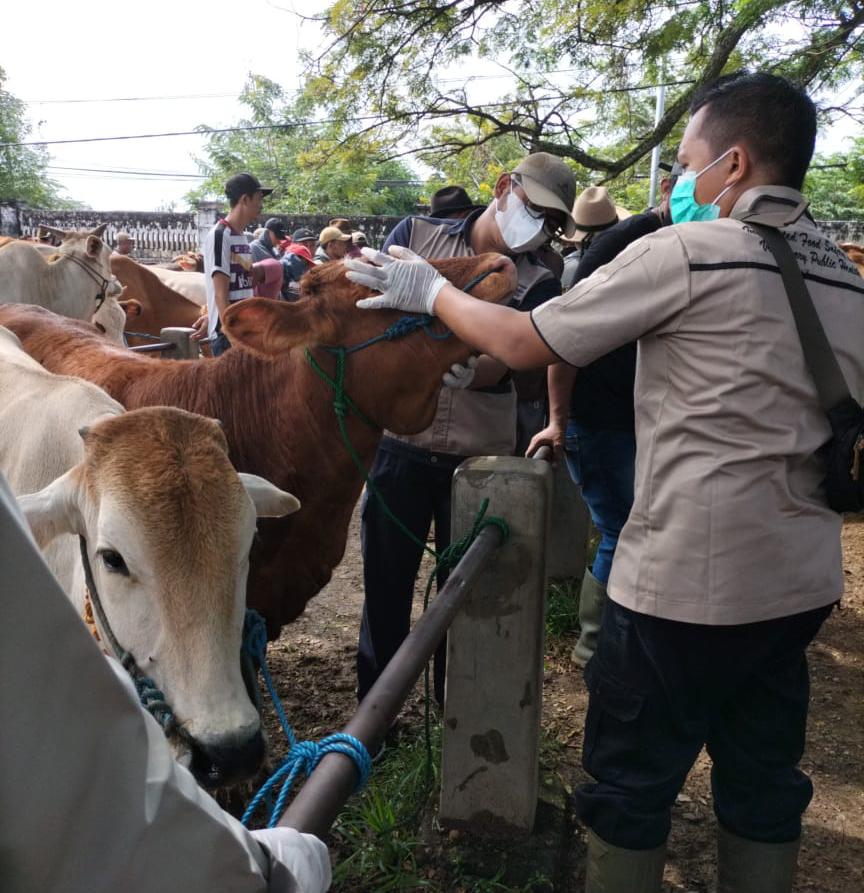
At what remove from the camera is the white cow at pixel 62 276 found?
5.96m

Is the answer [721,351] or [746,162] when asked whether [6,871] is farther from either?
[746,162]

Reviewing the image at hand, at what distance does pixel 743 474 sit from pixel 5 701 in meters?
1.49

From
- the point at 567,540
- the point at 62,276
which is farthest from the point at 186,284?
the point at 567,540

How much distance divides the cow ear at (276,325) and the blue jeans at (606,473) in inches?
52.0

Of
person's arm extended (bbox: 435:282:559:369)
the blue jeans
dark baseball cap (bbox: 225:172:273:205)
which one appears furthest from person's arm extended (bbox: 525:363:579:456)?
dark baseball cap (bbox: 225:172:273:205)

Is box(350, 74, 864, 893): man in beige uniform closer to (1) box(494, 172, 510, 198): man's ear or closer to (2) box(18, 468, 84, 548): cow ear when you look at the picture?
(2) box(18, 468, 84, 548): cow ear

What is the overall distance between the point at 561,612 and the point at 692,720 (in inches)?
98.7

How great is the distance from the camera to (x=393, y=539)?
3037 millimetres

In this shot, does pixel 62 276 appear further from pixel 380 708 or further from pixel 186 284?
pixel 380 708

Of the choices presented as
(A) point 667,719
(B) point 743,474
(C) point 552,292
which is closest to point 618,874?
(A) point 667,719

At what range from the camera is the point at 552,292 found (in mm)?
3088

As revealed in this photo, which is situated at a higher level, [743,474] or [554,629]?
[743,474]

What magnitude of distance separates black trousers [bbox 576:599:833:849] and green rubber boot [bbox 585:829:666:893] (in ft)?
0.09

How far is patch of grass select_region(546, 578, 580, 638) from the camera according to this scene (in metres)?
4.27
